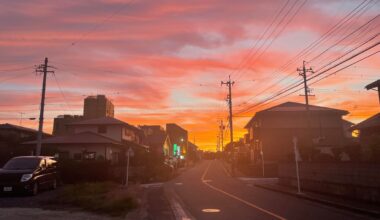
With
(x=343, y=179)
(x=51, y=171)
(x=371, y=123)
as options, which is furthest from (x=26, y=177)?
(x=371, y=123)

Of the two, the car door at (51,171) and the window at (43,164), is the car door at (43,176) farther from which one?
the car door at (51,171)

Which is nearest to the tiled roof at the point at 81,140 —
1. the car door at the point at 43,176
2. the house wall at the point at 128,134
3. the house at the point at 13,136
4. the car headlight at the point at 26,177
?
the house at the point at 13,136

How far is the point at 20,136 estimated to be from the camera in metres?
56.2

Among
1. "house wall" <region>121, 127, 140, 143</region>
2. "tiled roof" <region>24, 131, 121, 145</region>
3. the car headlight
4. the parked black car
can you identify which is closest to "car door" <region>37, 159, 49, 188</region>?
the parked black car

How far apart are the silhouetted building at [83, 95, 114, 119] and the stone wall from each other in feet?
180

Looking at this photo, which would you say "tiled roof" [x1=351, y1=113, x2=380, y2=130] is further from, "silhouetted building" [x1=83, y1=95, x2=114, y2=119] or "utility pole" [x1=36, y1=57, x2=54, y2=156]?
"silhouetted building" [x1=83, y1=95, x2=114, y2=119]

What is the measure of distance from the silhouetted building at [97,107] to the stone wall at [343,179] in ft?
180

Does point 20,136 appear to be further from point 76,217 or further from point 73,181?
point 76,217

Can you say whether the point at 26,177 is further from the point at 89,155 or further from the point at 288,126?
the point at 288,126

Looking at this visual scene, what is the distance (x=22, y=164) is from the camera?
19.5m

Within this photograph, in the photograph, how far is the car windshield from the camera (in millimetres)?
19297

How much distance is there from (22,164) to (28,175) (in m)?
1.49

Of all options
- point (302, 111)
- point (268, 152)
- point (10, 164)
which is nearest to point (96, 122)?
point (268, 152)

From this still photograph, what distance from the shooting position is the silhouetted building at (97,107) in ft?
247
